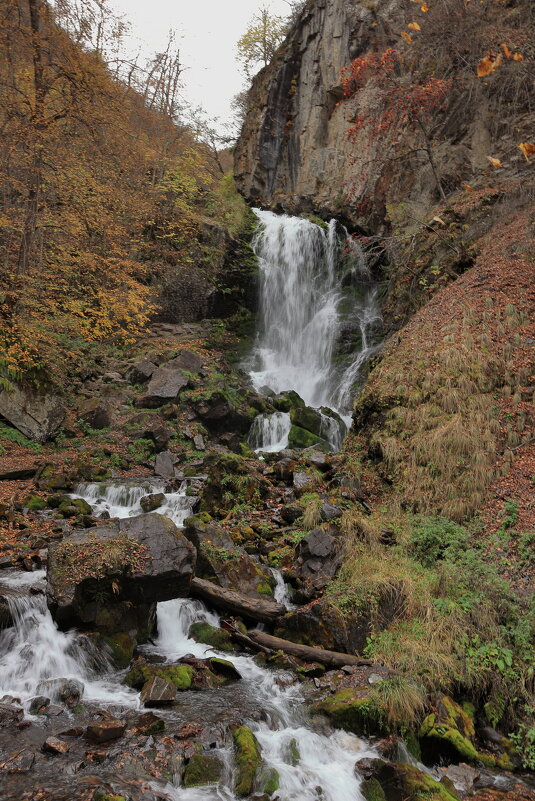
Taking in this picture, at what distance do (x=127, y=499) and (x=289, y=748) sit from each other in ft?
20.9

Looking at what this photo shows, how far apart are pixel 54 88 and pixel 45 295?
470 cm

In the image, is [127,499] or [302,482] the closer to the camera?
[302,482]

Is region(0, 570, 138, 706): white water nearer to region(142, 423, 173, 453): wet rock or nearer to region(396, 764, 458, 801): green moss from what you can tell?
region(396, 764, 458, 801): green moss

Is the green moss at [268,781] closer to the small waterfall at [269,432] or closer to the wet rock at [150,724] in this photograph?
the wet rock at [150,724]

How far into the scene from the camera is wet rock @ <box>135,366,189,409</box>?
14.4 meters

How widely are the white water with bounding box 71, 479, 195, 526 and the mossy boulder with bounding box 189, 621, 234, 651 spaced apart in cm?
315

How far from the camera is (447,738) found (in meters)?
4.26

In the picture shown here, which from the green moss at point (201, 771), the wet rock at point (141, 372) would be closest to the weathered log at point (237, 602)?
the green moss at point (201, 771)

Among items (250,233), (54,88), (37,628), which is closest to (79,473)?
(37,628)

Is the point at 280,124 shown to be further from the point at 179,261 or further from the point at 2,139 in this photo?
the point at 2,139

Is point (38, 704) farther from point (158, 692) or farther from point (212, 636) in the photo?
point (212, 636)

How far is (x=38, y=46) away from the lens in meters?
10.7

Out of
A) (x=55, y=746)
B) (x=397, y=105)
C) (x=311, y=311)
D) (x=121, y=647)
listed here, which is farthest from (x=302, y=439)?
(x=55, y=746)

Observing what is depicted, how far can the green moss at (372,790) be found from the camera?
12.9 ft
